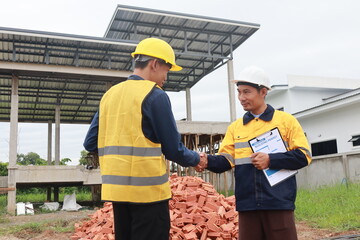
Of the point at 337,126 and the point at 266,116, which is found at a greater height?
the point at 337,126

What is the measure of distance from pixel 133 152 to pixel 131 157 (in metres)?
0.03

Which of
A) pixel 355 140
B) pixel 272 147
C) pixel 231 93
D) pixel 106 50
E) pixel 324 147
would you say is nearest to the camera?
pixel 272 147

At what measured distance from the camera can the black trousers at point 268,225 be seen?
238 centimetres

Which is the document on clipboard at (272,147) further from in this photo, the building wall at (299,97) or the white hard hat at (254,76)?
the building wall at (299,97)

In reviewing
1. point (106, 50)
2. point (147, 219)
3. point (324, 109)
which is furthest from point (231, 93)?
point (147, 219)

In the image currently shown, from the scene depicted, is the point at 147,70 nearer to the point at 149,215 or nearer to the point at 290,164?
the point at 149,215

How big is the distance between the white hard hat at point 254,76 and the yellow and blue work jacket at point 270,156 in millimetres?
201

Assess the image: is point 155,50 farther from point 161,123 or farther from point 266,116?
point 266,116

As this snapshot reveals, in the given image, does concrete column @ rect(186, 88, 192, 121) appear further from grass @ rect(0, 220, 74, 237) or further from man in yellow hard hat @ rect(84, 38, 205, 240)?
man in yellow hard hat @ rect(84, 38, 205, 240)

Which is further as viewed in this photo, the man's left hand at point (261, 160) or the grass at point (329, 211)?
the grass at point (329, 211)

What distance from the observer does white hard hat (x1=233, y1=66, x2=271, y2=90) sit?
A: 8.79ft

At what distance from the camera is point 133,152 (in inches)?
88.0

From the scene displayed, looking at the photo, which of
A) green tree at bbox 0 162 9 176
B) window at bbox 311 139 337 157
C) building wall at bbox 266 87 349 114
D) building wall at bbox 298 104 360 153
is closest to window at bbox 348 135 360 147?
building wall at bbox 298 104 360 153

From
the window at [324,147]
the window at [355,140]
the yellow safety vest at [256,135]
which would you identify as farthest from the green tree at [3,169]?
the yellow safety vest at [256,135]
